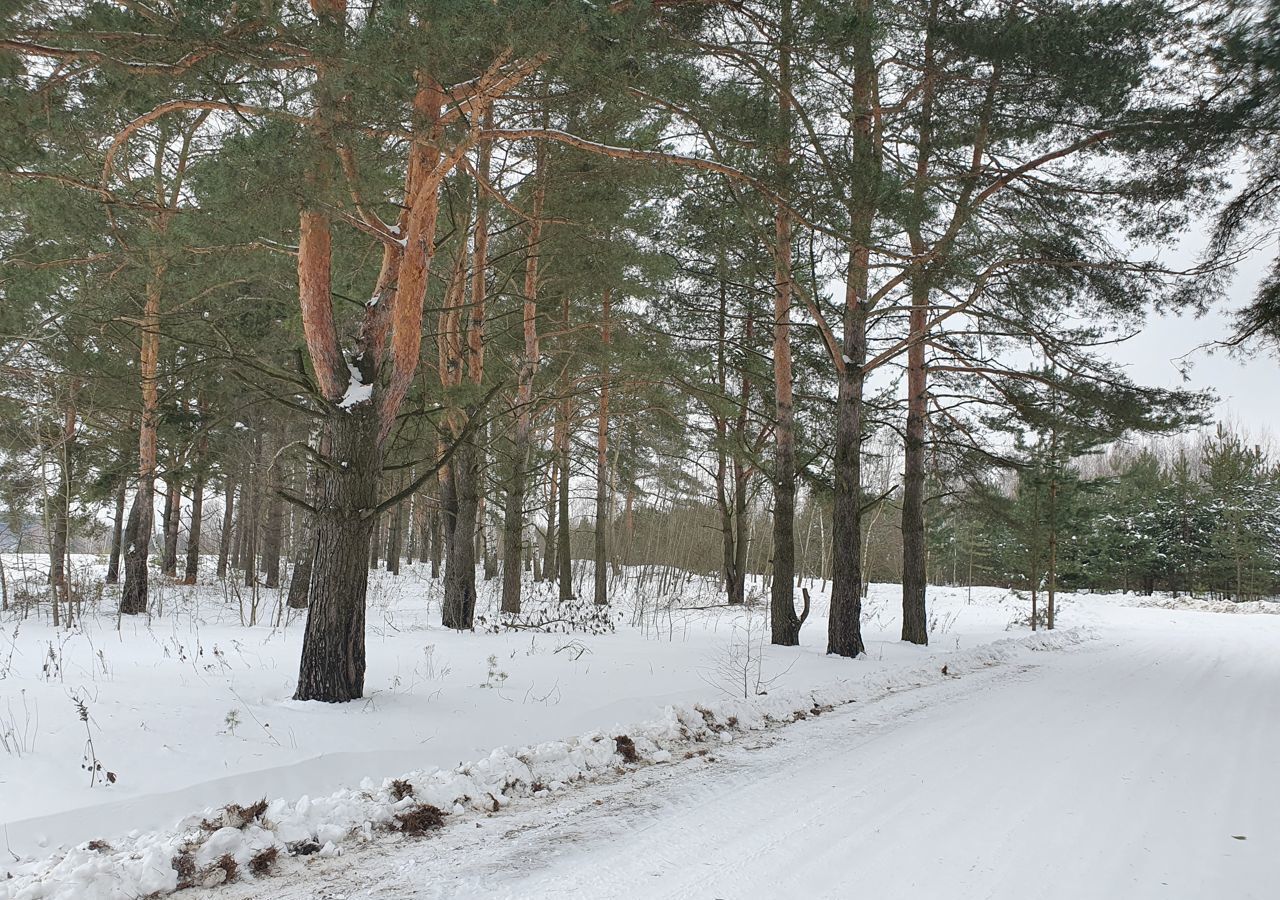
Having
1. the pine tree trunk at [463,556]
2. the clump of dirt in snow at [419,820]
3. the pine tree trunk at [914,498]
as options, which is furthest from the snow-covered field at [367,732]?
the pine tree trunk at [914,498]

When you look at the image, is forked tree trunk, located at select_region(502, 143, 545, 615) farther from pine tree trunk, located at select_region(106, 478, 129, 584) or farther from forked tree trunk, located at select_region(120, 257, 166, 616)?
pine tree trunk, located at select_region(106, 478, 129, 584)

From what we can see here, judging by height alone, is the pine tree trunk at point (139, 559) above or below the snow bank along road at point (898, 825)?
above

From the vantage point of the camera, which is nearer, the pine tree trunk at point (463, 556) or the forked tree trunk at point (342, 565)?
the forked tree trunk at point (342, 565)

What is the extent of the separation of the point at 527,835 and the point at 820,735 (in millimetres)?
2935

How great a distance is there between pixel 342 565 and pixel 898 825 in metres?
4.19

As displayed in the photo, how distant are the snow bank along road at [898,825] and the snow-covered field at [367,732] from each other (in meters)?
0.07

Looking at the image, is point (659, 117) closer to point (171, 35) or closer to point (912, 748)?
point (171, 35)

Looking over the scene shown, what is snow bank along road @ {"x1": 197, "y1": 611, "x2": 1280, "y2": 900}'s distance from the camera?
293 cm

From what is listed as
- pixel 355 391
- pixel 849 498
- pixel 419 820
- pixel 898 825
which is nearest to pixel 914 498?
pixel 849 498

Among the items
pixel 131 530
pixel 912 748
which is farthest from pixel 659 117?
pixel 131 530

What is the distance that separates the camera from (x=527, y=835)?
3498mm

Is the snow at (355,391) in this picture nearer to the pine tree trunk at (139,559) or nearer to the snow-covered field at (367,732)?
the snow-covered field at (367,732)

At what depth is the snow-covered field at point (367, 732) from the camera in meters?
3.19

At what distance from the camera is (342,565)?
17.9 feet
